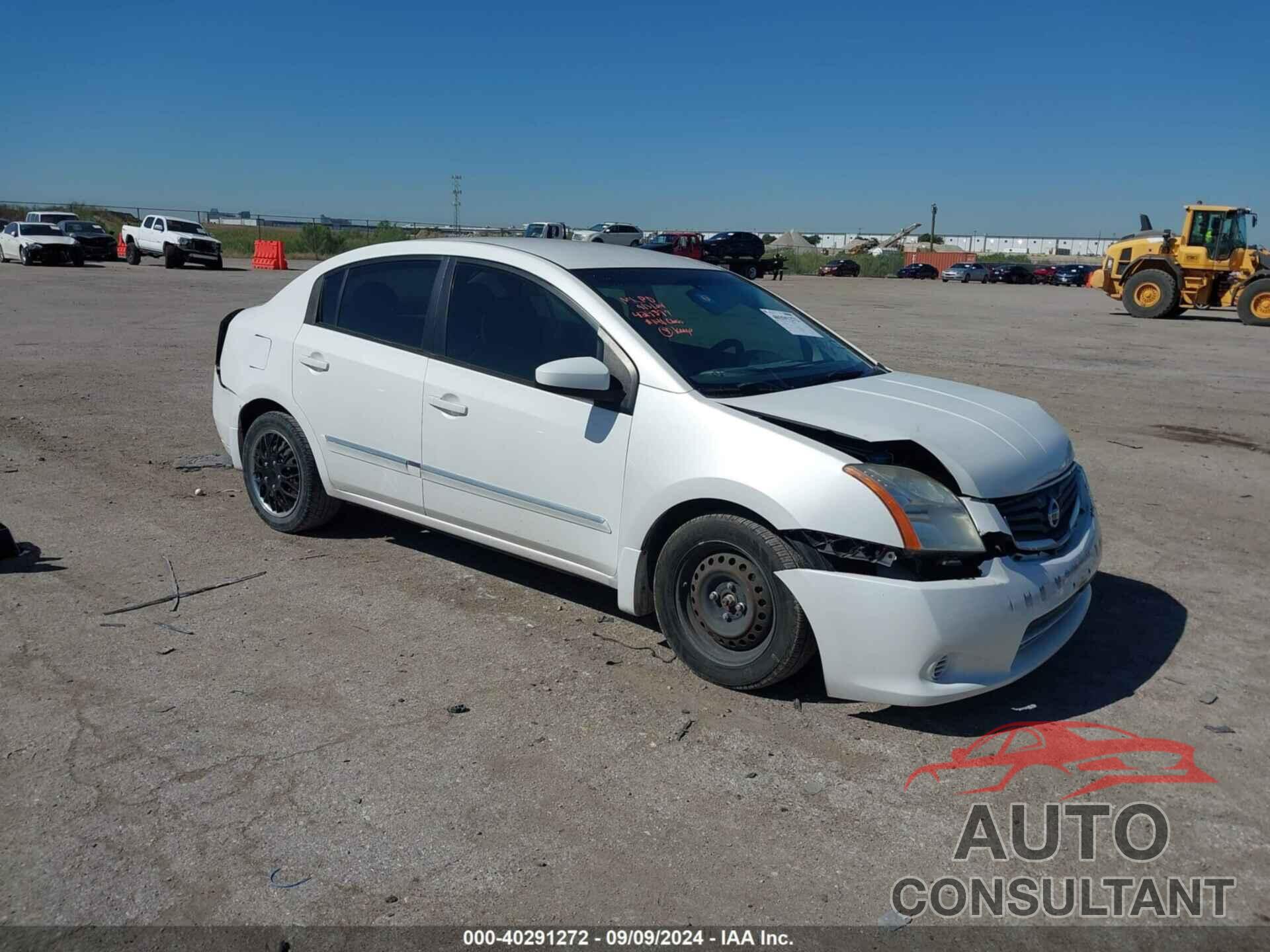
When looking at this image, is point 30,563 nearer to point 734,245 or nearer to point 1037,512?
point 1037,512

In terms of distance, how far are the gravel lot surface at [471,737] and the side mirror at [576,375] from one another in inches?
45.9

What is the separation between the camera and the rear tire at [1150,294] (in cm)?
2706

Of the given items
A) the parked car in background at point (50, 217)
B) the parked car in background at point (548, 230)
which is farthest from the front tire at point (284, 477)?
the parked car in background at point (50, 217)

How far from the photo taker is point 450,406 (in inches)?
193

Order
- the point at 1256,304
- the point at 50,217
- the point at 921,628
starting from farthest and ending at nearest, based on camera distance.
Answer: the point at 50,217 < the point at 1256,304 < the point at 921,628

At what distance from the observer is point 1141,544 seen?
20.9ft

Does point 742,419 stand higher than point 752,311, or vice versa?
point 752,311

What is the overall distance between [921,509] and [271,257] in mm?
41814

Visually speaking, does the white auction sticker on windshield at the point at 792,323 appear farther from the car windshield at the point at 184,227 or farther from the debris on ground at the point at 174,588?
the car windshield at the point at 184,227

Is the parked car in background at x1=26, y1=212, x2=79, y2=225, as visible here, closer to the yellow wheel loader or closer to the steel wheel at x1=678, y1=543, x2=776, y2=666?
the yellow wheel loader

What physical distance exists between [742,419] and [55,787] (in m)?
2.68

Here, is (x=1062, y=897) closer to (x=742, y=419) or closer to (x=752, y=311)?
(x=742, y=419)

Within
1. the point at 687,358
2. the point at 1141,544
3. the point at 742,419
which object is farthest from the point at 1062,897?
the point at 1141,544

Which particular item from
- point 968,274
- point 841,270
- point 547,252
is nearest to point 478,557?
point 547,252
